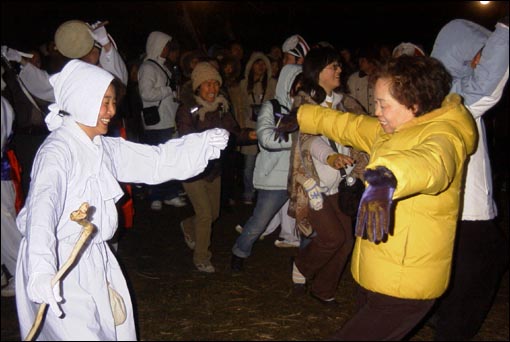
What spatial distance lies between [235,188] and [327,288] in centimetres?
452

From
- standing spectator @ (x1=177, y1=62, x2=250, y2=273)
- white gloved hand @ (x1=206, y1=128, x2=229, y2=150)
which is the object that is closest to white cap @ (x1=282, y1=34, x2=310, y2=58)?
standing spectator @ (x1=177, y1=62, x2=250, y2=273)

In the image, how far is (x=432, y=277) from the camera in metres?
2.83

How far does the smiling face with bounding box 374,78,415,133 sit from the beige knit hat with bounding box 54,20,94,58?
325 centimetres

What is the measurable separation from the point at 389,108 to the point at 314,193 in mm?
1687

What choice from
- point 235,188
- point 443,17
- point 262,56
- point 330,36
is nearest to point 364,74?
point 262,56

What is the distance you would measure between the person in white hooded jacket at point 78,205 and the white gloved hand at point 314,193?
1.44 meters

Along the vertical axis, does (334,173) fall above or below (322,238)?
above

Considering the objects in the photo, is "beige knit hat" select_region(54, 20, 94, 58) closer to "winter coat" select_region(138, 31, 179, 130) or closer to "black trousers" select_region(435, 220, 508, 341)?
"winter coat" select_region(138, 31, 179, 130)

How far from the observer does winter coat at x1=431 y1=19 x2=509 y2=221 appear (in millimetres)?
3422

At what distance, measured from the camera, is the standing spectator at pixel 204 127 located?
543 centimetres

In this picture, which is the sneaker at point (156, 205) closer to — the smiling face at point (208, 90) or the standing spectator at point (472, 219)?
the smiling face at point (208, 90)

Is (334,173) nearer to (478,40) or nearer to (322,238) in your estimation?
(322,238)

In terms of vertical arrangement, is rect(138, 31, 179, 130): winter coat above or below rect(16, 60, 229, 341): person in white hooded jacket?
above

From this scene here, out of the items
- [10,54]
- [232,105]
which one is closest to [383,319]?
[10,54]
